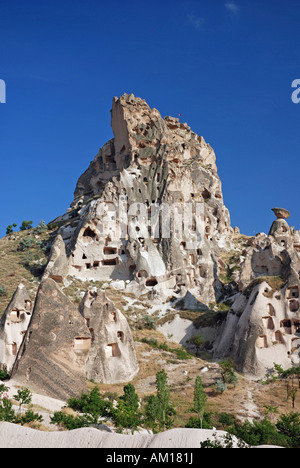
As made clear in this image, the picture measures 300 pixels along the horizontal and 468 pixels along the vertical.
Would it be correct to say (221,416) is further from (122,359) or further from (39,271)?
(39,271)

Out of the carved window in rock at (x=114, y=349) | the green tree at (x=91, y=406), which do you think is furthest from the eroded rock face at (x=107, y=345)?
the green tree at (x=91, y=406)

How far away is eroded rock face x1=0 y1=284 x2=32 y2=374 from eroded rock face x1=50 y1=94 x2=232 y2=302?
2131cm

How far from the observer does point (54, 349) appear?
2623cm

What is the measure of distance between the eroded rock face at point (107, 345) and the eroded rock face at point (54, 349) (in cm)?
659

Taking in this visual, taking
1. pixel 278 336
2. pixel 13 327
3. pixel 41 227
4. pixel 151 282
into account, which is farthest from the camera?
pixel 41 227

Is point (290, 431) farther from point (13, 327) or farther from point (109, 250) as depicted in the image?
point (109, 250)

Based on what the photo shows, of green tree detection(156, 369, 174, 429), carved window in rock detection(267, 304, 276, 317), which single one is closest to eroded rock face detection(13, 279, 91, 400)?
green tree detection(156, 369, 174, 429)

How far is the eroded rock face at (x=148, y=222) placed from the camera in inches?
2322

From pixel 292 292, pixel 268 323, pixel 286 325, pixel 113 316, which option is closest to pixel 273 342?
pixel 268 323

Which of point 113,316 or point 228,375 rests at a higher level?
point 113,316

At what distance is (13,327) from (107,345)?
282 inches

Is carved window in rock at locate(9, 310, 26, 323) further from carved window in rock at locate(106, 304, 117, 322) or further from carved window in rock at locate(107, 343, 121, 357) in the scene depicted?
carved window in rock at locate(107, 343, 121, 357)
